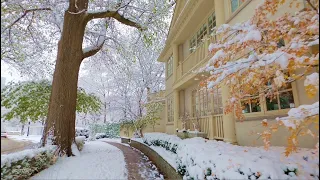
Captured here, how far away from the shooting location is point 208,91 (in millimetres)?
5406

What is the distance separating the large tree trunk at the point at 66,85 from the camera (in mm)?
7703

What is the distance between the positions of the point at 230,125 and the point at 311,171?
3.61 meters

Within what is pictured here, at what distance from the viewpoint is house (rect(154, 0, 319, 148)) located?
5055 mm

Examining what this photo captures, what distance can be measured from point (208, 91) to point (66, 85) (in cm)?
564

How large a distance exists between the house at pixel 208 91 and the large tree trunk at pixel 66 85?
4.81 meters

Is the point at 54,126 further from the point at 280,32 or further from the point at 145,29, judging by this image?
the point at 280,32

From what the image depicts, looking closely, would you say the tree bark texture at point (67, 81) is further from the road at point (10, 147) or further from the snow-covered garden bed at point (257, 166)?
the snow-covered garden bed at point (257, 166)

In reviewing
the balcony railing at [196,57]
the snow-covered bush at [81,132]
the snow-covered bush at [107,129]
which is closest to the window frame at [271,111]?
the balcony railing at [196,57]

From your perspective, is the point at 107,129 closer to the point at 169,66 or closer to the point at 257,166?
the point at 169,66

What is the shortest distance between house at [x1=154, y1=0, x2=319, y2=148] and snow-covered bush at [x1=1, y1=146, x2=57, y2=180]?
15.7 feet

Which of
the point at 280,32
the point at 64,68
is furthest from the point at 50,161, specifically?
the point at 280,32

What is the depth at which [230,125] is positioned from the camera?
21.4 ft

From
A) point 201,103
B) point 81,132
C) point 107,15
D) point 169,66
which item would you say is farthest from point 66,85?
point 81,132

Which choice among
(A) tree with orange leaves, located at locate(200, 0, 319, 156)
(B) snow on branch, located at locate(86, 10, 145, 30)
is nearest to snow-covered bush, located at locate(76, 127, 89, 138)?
(B) snow on branch, located at locate(86, 10, 145, 30)
